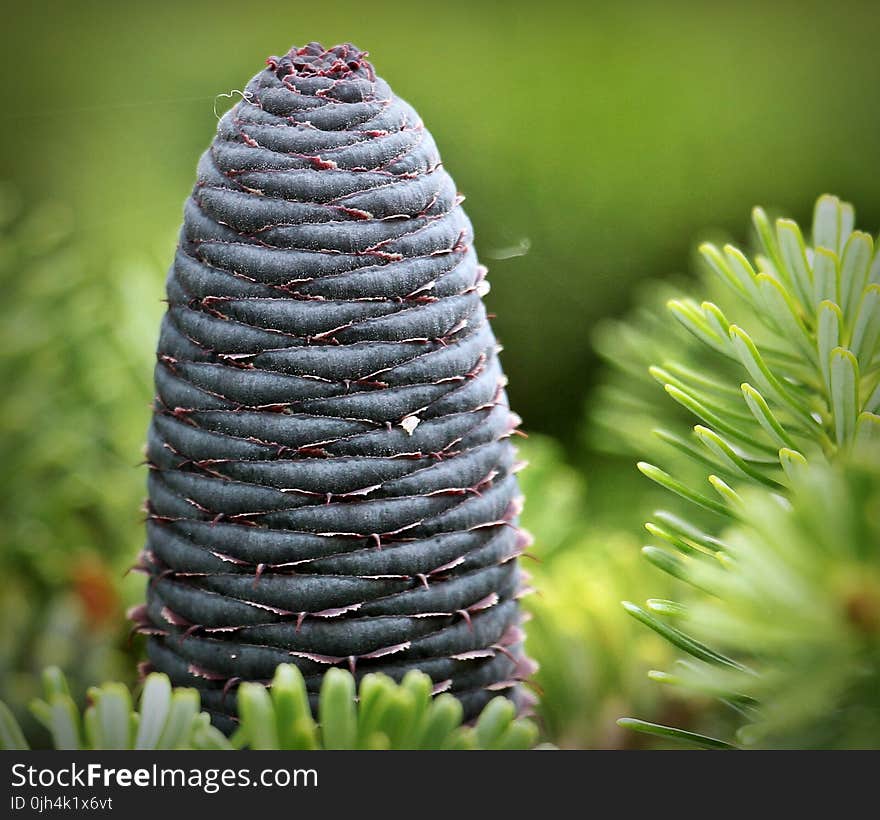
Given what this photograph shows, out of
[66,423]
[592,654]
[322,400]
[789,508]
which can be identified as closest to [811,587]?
[789,508]

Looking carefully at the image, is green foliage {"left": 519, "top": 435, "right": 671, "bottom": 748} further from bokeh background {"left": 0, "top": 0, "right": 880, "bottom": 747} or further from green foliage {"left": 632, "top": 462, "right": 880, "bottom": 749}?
green foliage {"left": 632, "top": 462, "right": 880, "bottom": 749}

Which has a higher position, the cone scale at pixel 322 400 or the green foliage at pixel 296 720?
the cone scale at pixel 322 400

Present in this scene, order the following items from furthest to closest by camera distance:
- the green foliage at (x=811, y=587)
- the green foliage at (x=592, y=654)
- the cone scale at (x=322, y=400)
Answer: the green foliage at (x=592, y=654), the cone scale at (x=322, y=400), the green foliage at (x=811, y=587)

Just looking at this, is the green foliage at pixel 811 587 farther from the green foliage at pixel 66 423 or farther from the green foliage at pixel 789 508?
the green foliage at pixel 66 423

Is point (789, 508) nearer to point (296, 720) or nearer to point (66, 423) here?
point (296, 720)

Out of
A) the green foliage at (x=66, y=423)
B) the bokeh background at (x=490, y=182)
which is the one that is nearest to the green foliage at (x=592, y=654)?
the bokeh background at (x=490, y=182)

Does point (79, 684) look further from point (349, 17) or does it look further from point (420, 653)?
point (349, 17)
